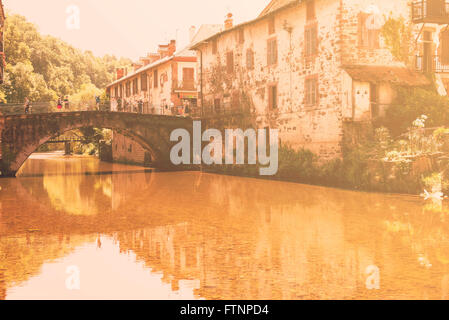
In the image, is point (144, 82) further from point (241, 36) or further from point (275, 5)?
point (275, 5)

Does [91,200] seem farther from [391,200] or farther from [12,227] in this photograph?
[391,200]

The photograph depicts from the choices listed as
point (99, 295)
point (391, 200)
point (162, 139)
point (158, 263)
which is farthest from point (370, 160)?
point (162, 139)

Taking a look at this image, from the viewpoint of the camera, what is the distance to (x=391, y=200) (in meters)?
17.2

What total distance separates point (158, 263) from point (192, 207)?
7784 millimetres

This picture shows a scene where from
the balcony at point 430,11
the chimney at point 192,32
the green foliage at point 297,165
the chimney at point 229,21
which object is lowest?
the green foliage at point 297,165

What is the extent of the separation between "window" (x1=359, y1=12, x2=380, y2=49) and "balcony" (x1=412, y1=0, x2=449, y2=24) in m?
2.19

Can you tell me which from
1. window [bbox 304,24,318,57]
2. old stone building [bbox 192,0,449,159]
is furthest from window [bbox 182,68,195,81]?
window [bbox 304,24,318,57]

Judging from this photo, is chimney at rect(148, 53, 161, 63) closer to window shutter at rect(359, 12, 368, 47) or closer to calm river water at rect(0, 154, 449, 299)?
window shutter at rect(359, 12, 368, 47)

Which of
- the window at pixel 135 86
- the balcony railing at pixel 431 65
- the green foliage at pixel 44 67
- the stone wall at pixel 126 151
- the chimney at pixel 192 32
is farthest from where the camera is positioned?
the green foliage at pixel 44 67

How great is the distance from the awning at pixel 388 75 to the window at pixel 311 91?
2.22 meters

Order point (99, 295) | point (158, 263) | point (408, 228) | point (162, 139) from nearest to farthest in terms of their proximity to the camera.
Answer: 1. point (99, 295)
2. point (158, 263)
3. point (408, 228)
4. point (162, 139)

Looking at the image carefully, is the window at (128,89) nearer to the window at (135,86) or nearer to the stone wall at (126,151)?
the window at (135,86)

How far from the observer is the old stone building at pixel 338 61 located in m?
24.4

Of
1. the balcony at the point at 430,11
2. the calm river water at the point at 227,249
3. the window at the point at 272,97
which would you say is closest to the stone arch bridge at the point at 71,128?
the window at the point at 272,97
